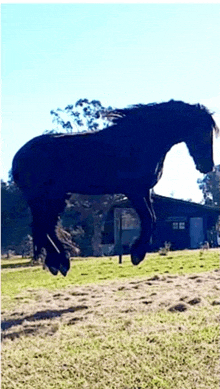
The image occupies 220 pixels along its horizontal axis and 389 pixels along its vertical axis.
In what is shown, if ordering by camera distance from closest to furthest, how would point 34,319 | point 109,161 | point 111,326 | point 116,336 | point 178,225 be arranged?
point 109,161, point 178,225, point 116,336, point 111,326, point 34,319

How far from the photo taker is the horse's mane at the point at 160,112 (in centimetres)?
393

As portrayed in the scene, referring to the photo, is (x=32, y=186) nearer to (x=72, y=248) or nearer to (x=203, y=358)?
(x=72, y=248)

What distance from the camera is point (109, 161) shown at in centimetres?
388

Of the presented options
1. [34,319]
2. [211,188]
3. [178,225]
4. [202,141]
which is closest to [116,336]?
[34,319]

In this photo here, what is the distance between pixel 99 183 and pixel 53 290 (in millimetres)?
4069

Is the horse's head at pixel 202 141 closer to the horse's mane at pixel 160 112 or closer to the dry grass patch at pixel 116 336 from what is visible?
the horse's mane at pixel 160 112

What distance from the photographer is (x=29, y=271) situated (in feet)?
18.8

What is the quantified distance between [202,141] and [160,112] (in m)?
0.38

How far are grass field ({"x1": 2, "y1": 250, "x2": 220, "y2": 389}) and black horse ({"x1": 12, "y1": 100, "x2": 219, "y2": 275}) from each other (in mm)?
1295

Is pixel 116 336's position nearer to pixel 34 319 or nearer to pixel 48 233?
pixel 34 319

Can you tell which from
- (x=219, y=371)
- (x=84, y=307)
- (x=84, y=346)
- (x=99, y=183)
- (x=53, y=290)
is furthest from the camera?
(x=53, y=290)

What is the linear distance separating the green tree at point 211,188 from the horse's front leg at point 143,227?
132cm

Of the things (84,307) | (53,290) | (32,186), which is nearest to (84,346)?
(84,307)

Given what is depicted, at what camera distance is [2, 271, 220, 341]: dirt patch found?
654 cm
